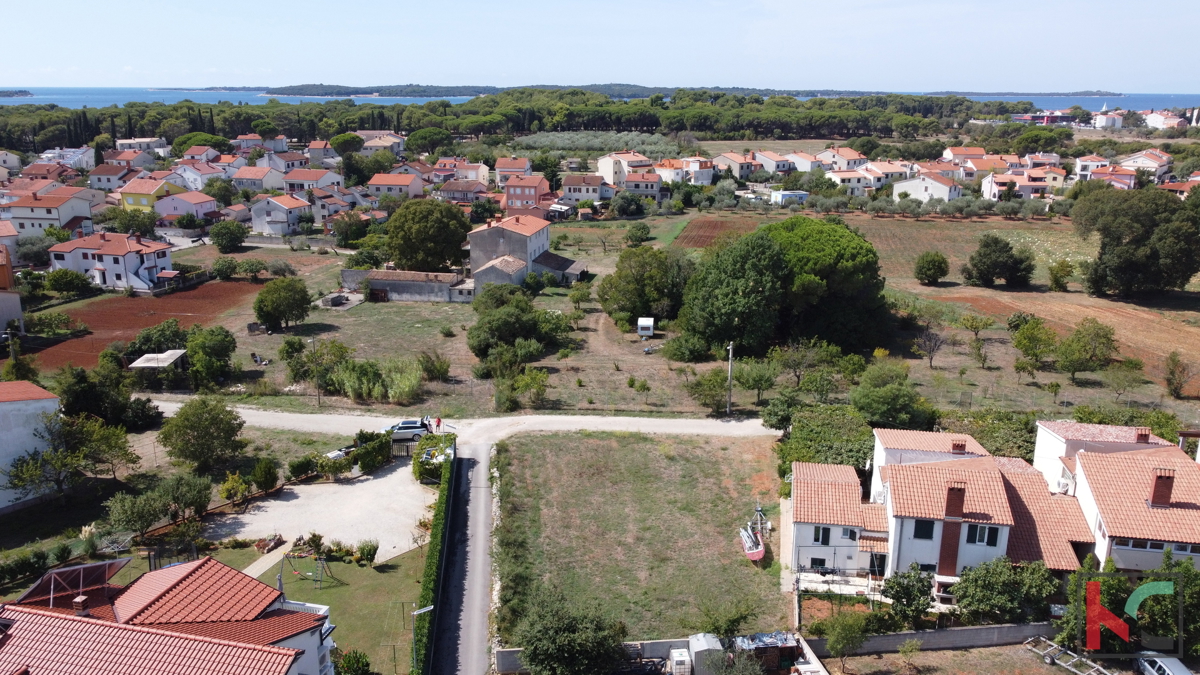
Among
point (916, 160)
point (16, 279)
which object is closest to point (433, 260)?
point (16, 279)

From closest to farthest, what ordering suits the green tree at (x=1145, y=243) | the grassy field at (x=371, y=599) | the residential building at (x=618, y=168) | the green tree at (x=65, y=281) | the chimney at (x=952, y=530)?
the grassy field at (x=371, y=599) → the chimney at (x=952, y=530) → the green tree at (x=1145, y=243) → the green tree at (x=65, y=281) → the residential building at (x=618, y=168)

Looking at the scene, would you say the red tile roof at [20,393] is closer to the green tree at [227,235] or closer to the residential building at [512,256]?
the residential building at [512,256]

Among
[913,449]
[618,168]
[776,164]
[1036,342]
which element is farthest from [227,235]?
[776,164]

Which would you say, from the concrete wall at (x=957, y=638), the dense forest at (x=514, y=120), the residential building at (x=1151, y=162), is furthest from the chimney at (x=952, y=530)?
the dense forest at (x=514, y=120)

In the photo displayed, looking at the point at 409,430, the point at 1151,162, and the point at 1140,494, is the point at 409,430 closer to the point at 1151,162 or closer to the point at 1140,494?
the point at 1140,494

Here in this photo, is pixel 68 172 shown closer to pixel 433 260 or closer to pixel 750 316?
pixel 433 260

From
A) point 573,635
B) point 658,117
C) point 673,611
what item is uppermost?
point 658,117
